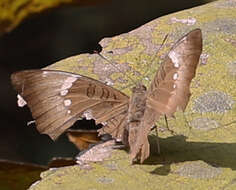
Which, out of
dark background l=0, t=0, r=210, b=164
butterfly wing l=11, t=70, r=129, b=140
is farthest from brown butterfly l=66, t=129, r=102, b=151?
dark background l=0, t=0, r=210, b=164

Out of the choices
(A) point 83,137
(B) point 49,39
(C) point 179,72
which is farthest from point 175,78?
(B) point 49,39

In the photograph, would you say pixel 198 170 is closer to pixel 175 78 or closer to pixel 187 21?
pixel 175 78

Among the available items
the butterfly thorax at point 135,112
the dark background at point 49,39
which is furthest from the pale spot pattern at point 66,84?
the dark background at point 49,39

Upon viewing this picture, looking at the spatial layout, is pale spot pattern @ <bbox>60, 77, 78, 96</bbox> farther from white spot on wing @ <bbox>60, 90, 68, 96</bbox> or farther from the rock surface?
the rock surface

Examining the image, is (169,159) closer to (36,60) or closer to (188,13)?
(188,13)

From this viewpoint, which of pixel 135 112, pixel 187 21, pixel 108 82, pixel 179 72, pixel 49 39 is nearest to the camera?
pixel 179 72

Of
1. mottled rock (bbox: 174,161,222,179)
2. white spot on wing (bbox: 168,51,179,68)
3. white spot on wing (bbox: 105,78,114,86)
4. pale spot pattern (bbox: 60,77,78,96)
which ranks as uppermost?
white spot on wing (bbox: 168,51,179,68)

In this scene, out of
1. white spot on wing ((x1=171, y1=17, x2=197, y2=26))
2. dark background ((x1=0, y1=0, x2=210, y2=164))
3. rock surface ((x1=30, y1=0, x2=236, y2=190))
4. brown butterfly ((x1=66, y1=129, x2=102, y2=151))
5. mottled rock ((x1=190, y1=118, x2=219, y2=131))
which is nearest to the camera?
rock surface ((x1=30, y1=0, x2=236, y2=190))

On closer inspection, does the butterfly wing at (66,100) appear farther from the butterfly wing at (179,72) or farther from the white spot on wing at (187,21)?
the white spot on wing at (187,21)

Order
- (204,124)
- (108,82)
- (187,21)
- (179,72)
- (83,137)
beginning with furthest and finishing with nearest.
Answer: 1. (187,21)
2. (83,137)
3. (108,82)
4. (204,124)
5. (179,72)
